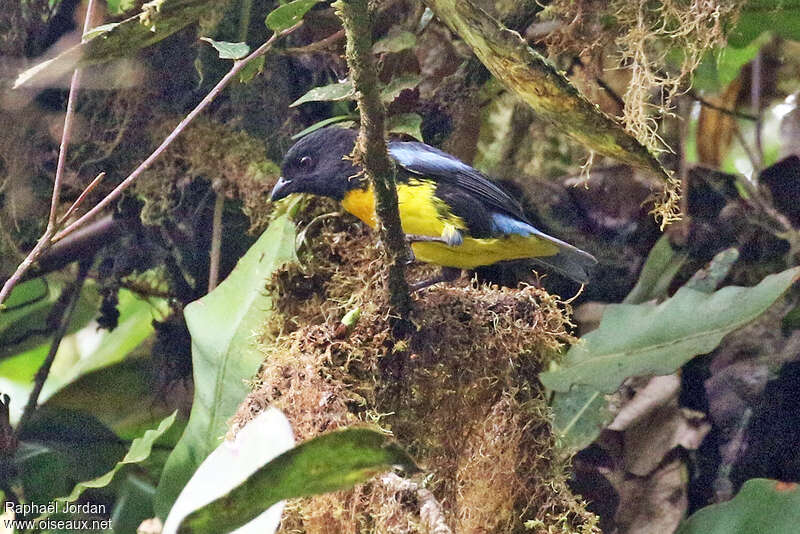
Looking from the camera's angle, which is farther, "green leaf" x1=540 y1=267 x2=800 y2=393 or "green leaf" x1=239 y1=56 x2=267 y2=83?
"green leaf" x1=239 y1=56 x2=267 y2=83

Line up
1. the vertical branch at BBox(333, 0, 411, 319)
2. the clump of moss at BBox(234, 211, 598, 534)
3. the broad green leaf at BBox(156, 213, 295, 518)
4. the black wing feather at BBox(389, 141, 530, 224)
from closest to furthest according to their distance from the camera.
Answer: the vertical branch at BBox(333, 0, 411, 319) → the clump of moss at BBox(234, 211, 598, 534) → the broad green leaf at BBox(156, 213, 295, 518) → the black wing feather at BBox(389, 141, 530, 224)

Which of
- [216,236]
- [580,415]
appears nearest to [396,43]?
[216,236]

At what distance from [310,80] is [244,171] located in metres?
0.39

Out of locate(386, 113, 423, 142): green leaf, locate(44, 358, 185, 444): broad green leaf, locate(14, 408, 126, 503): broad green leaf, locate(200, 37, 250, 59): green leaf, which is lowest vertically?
locate(44, 358, 185, 444): broad green leaf

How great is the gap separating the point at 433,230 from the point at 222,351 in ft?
2.18

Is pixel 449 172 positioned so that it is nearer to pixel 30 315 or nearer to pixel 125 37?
pixel 125 37

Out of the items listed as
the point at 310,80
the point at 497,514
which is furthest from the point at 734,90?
the point at 497,514

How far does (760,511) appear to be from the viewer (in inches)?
74.0

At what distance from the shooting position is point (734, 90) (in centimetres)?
324

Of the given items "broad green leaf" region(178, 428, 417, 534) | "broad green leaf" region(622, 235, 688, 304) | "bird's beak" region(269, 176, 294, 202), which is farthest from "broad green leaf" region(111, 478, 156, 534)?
"broad green leaf" region(622, 235, 688, 304)

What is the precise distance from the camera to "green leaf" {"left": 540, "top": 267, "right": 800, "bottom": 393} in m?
1.88

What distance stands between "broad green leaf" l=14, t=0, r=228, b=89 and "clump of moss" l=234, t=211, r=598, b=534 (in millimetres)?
718

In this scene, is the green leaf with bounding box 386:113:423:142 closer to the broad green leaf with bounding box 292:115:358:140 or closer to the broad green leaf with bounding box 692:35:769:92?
the broad green leaf with bounding box 292:115:358:140

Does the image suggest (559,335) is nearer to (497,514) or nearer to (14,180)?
(497,514)
